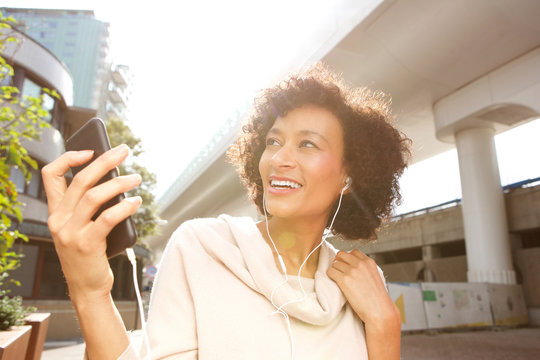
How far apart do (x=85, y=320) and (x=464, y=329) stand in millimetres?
19387

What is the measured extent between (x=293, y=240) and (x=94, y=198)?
135cm

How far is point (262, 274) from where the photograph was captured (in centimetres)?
188

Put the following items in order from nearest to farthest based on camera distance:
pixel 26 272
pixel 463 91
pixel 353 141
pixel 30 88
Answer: pixel 353 141, pixel 26 272, pixel 30 88, pixel 463 91

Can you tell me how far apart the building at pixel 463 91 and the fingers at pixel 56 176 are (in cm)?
1448

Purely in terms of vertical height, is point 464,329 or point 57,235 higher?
point 57,235

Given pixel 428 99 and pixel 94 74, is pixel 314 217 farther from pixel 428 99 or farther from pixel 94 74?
pixel 94 74

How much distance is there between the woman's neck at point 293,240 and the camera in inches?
90.1

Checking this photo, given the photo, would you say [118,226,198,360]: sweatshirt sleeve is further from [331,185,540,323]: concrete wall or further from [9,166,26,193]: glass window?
[9,166,26,193]: glass window

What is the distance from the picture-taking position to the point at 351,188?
2816 mm

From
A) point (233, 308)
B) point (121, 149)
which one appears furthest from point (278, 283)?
point (121, 149)

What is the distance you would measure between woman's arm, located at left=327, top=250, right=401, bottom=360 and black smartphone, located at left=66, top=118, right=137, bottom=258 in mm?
1223

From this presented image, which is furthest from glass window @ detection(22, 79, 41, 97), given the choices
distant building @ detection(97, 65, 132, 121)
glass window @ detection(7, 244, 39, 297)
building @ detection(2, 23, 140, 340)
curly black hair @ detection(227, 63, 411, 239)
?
distant building @ detection(97, 65, 132, 121)

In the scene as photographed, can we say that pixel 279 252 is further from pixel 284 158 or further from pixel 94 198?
pixel 94 198

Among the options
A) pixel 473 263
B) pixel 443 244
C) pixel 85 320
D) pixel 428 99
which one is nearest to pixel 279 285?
pixel 85 320
